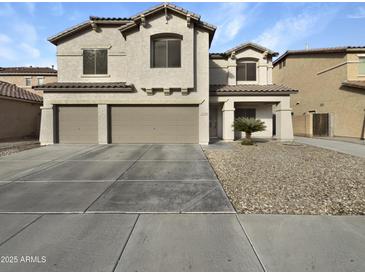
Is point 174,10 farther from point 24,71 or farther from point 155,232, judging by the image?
point 24,71

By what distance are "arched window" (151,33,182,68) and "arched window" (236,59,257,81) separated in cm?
616

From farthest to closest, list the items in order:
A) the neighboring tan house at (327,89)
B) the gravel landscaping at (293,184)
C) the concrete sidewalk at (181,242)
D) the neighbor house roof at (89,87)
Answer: the neighboring tan house at (327,89), the neighbor house roof at (89,87), the gravel landscaping at (293,184), the concrete sidewalk at (181,242)

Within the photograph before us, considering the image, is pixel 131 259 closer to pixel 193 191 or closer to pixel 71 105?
pixel 193 191

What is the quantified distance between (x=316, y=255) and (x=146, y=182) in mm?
4328

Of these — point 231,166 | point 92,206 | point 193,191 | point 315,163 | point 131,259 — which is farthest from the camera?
point 315,163

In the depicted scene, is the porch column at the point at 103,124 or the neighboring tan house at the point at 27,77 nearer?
the porch column at the point at 103,124

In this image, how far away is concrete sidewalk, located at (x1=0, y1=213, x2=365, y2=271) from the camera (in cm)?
280

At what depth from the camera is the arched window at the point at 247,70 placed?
1791 centimetres

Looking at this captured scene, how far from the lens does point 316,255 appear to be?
2965 millimetres

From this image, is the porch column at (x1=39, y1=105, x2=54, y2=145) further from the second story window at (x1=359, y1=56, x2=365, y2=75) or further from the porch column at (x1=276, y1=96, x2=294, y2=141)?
the second story window at (x1=359, y1=56, x2=365, y2=75)

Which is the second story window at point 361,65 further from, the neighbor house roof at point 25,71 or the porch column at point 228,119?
the neighbor house roof at point 25,71

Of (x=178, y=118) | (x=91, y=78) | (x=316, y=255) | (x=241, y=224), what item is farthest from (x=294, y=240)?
(x=91, y=78)

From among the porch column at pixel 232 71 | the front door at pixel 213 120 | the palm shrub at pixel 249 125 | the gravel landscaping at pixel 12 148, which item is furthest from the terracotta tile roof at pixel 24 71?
the palm shrub at pixel 249 125

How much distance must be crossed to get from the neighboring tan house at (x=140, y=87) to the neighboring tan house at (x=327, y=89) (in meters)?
6.40
